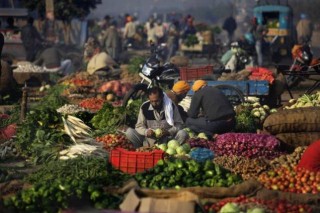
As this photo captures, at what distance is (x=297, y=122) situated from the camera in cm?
1229

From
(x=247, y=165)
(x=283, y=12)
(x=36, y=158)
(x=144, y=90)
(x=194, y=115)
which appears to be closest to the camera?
(x=247, y=165)

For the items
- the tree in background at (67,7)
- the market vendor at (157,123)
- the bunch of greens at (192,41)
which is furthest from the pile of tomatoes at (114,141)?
the tree in background at (67,7)

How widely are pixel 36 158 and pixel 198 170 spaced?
9.28 ft

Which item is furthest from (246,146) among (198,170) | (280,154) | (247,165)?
(198,170)

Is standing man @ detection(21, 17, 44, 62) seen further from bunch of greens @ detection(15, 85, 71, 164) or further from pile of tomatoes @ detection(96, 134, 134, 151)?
pile of tomatoes @ detection(96, 134, 134, 151)

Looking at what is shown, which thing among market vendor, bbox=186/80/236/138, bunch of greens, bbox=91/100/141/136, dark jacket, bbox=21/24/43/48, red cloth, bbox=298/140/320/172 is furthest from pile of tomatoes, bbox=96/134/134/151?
dark jacket, bbox=21/24/43/48

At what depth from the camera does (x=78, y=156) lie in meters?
10.8

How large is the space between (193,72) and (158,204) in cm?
937

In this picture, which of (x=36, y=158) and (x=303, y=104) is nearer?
(x=36, y=158)

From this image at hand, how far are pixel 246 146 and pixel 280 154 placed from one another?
46 centimetres

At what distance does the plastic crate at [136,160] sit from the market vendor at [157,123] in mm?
1564

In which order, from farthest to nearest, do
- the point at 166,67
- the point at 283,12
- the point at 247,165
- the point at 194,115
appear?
the point at 283,12, the point at 166,67, the point at 194,115, the point at 247,165

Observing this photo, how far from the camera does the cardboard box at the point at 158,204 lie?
27.0 feet

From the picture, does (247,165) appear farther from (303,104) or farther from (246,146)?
(303,104)
